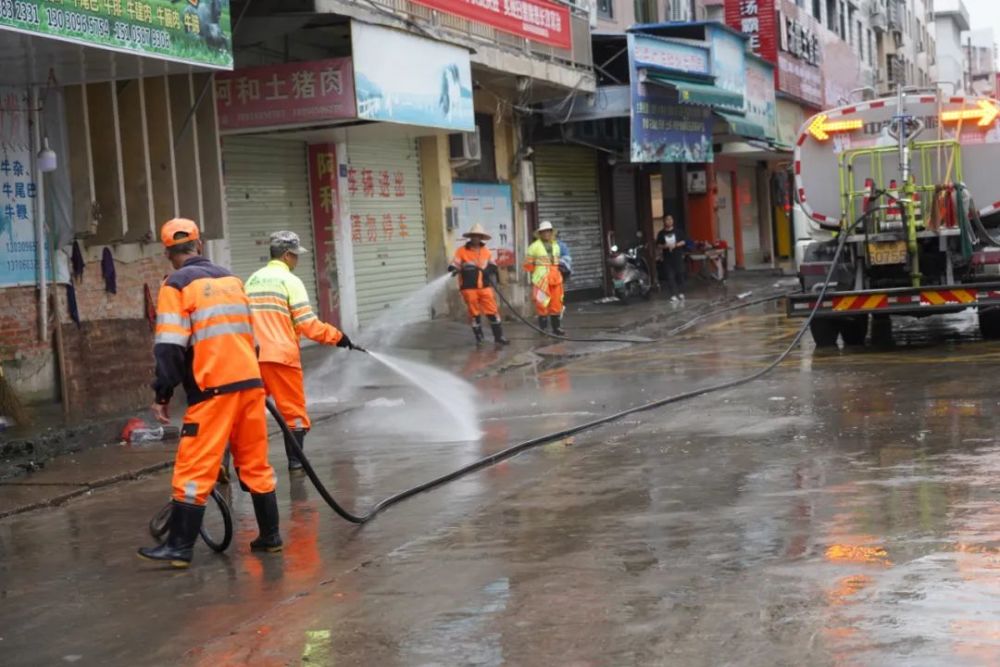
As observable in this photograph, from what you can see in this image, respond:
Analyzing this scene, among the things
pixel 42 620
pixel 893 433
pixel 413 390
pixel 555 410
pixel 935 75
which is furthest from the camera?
pixel 935 75

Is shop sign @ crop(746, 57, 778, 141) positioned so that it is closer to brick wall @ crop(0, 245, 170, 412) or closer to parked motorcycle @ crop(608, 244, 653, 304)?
parked motorcycle @ crop(608, 244, 653, 304)

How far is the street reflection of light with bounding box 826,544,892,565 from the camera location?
6.29 metres

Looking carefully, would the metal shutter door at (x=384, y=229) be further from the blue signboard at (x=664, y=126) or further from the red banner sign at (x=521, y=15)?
the blue signboard at (x=664, y=126)

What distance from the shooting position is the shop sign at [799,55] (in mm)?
39066

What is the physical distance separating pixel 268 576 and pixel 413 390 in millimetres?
8061

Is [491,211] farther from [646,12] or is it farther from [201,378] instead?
[201,378]

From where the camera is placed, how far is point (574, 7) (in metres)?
24.9

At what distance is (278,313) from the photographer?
9844mm

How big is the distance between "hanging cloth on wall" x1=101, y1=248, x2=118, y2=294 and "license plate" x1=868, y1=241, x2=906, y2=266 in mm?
8019

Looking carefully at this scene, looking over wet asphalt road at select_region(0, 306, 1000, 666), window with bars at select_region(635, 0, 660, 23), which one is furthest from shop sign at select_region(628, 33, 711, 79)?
wet asphalt road at select_region(0, 306, 1000, 666)

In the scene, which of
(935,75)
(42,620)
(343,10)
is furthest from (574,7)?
(935,75)

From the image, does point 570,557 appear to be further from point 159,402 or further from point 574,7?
point 574,7

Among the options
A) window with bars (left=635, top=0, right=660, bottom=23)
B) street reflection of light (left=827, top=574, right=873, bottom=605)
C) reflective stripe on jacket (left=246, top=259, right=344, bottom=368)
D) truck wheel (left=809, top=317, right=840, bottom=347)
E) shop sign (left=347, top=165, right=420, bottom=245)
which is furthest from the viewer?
window with bars (left=635, top=0, right=660, bottom=23)

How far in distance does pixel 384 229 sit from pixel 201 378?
14.6 metres
